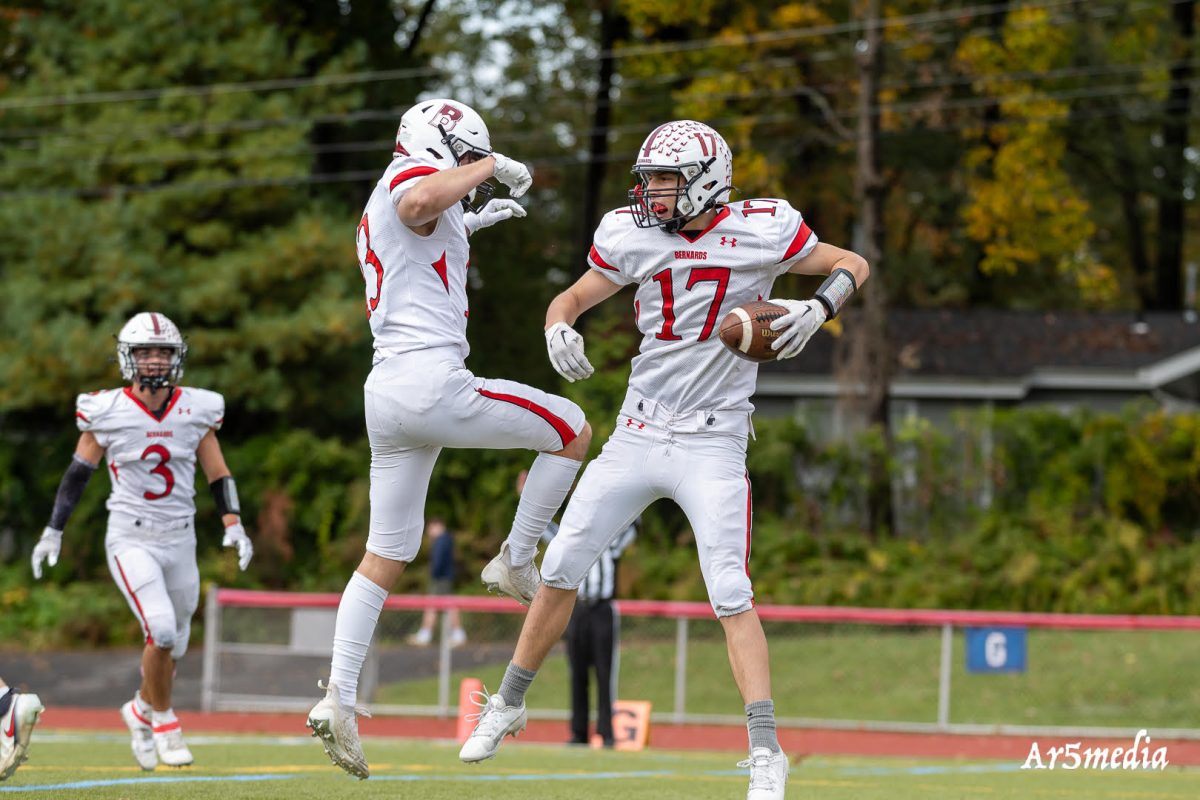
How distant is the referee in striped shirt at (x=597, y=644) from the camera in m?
13.1

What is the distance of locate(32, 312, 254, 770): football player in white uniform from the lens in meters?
9.60

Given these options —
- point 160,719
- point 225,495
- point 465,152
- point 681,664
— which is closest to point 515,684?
point 465,152

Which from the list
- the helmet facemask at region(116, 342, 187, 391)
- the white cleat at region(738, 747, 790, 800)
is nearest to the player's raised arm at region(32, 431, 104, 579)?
the helmet facemask at region(116, 342, 187, 391)

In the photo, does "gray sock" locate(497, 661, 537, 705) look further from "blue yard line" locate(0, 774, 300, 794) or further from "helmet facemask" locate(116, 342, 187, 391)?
"helmet facemask" locate(116, 342, 187, 391)

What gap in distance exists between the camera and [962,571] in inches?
845

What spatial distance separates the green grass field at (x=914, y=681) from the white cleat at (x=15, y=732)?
33.7 ft

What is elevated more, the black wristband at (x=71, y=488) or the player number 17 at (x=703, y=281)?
the player number 17 at (x=703, y=281)

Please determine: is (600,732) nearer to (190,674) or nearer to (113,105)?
(190,674)

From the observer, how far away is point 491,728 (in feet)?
22.5

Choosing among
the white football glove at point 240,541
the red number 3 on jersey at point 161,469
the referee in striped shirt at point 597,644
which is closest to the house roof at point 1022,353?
the referee in striped shirt at point 597,644

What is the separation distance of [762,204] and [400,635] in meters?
11.5

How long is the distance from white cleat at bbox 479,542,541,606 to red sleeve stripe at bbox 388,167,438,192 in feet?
5.42

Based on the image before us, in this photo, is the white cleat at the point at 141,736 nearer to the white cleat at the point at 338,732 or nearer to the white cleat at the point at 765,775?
the white cleat at the point at 338,732

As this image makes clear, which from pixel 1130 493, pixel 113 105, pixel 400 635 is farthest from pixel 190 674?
pixel 1130 493
